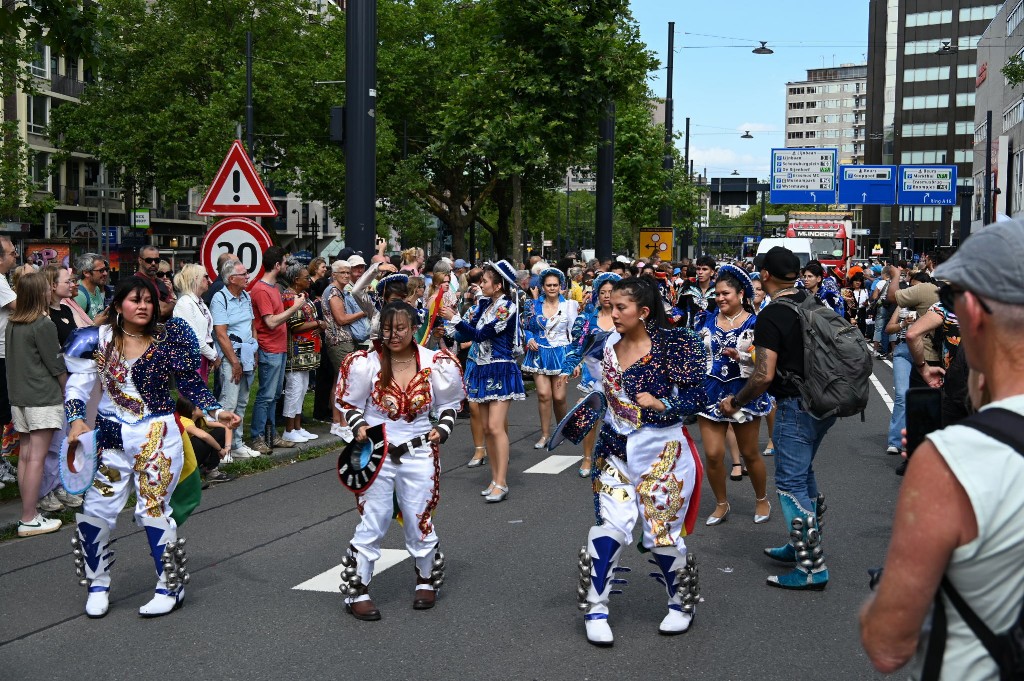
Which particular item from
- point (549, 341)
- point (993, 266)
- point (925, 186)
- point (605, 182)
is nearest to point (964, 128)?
point (925, 186)

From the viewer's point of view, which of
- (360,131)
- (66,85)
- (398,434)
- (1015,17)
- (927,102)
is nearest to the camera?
(398,434)

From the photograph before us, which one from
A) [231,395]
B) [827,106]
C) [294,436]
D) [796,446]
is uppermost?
[827,106]

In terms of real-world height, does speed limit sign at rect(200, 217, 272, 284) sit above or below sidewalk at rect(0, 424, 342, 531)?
above

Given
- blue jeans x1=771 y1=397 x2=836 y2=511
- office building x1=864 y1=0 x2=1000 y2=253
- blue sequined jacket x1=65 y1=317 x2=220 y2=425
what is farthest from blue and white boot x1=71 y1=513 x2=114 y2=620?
office building x1=864 y1=0 x2=1000 y2=253

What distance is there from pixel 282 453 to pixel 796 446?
6.08 m

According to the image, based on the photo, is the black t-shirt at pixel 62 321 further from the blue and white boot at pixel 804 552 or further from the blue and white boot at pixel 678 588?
the blue and white boot at pixel 804 552

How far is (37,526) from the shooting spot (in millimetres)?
8133

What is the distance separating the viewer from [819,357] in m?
6.50

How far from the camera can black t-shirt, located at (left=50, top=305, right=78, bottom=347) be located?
9016mm

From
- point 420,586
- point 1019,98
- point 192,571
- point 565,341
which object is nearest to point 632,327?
point 420,586

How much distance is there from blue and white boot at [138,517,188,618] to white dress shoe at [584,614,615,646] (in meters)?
2.09

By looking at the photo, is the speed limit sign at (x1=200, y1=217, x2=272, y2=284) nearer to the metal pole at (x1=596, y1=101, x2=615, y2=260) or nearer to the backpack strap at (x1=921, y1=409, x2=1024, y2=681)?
the backpack strap at (x1=921, y1=409, x2=1024, y2=681)

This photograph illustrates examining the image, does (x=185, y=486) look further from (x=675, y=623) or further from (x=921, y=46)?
(x=921, y=46)

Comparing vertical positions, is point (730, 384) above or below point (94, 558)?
above
